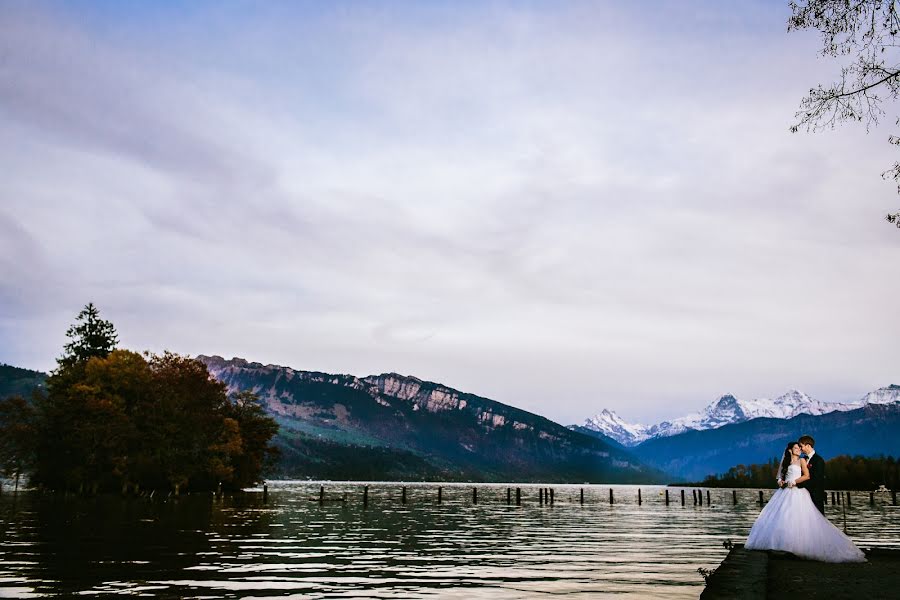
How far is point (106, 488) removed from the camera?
10956cm

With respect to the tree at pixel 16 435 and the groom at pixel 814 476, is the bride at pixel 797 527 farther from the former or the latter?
the tree at pixel 16 435

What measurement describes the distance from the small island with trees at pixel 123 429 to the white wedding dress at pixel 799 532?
9075 cm

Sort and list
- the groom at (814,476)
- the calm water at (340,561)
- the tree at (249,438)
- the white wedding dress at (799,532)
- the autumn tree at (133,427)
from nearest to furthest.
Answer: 1. the calm water at (340,561)
2. the white wedding dress at (799,532)
3. the groom at (814,476)
4. the autumn tree at (133,427)
5. the tree at (249,438)

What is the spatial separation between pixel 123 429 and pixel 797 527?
94.4 meters

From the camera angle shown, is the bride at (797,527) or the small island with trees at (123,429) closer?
the bride at (797,527)

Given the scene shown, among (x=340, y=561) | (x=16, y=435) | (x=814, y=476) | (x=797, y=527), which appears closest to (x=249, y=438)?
(x=16, y=435)

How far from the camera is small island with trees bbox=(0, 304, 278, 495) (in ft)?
320

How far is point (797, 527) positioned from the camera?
22016 millimetres

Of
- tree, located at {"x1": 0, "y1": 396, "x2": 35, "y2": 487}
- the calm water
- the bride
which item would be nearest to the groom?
the bride

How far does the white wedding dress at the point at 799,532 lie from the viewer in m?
21.2

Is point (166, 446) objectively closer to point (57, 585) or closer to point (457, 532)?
point (457, 532)

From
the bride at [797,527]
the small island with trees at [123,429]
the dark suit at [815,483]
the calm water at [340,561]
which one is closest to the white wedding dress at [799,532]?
the bride at [797,527]

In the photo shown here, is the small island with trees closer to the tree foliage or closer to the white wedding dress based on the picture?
the tree foliage

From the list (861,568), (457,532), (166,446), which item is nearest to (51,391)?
(166,446)
